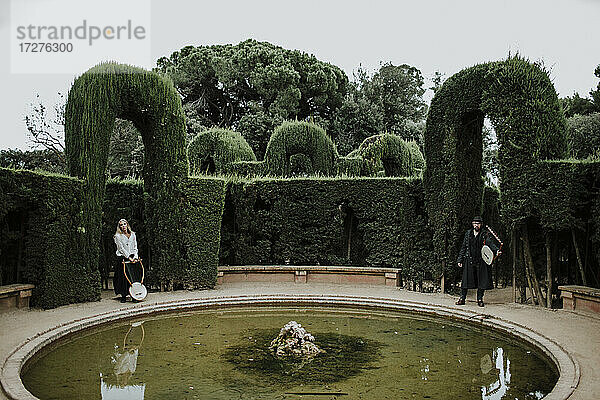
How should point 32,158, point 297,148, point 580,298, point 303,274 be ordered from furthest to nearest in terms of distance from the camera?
point 32,158 → point 297,148 → point 303,274 → point 580,298

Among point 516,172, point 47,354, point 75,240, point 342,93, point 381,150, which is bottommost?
point 47,354

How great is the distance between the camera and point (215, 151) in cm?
2041

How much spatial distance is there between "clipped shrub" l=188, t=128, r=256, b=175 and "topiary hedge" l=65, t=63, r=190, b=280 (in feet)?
24.3

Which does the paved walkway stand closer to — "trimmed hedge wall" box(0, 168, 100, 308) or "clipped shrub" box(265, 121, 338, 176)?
"trimmed hedge wall" box(0, 168, 100, 308)

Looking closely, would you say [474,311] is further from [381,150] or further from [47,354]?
[381,150]

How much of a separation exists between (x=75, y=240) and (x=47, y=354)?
372 centimetres

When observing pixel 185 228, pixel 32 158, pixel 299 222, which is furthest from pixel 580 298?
pixel 32 158

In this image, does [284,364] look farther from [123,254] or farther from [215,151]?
[215,151]

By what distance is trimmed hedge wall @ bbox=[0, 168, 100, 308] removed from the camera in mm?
9594

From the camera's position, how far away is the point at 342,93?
40500 mm

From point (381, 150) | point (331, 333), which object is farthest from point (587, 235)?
point (381, 150)

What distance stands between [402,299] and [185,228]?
548cm

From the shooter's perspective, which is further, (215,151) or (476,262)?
(215,151)

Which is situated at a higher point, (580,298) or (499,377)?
(580,298)
